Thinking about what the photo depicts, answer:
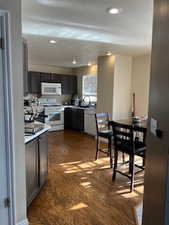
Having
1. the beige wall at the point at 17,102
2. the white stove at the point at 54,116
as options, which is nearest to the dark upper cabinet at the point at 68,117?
the white stove at the point at 54,116

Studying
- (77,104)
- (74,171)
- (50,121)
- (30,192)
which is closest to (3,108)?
(30,192)

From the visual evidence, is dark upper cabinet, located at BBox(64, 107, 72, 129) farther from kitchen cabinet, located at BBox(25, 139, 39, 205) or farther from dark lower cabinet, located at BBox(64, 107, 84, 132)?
kitchen cabinet, located at BBox(25, 139, 39, 205)

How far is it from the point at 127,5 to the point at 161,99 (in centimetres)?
133

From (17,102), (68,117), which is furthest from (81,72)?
(17,102)

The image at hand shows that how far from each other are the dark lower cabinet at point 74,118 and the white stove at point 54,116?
1.01 feet

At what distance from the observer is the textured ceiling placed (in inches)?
77.8

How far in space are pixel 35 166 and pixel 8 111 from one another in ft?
3.23

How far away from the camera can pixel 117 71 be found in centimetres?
481

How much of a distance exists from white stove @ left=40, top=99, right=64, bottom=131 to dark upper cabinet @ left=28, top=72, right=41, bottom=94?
2.02 feet

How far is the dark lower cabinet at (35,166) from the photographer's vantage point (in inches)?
83.2

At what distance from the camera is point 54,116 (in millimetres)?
6484

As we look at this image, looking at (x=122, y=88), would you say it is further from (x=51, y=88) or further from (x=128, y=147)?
(x=51, y=88)

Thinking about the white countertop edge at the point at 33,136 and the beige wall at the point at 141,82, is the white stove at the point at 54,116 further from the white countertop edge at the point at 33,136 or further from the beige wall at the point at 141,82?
the white countertop edge at the point at 33,136

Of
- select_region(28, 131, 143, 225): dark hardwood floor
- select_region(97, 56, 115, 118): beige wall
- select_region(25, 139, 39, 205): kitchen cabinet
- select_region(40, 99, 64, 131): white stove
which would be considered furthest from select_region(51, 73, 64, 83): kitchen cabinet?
select_region(25, 139, 39, 205): kitchen cabinet
